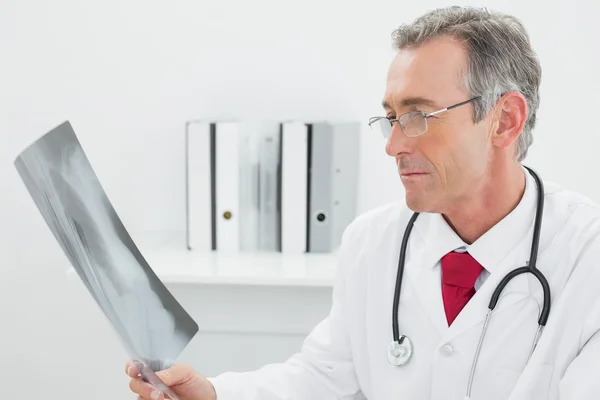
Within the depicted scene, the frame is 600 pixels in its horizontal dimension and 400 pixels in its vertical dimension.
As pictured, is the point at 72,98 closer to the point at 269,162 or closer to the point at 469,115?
the point at 269,162

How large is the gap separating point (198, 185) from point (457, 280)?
95cm

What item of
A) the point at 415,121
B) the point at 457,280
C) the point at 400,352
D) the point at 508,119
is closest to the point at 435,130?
the point at 415,121

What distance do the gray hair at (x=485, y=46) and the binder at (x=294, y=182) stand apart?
0.77 meters

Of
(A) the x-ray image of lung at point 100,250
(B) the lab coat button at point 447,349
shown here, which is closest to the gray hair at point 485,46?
(B) the lab coat button at point 447,349

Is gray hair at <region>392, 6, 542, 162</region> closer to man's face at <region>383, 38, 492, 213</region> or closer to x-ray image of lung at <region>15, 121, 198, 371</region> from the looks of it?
man's face at <region>383, 38, 492, 213</region>

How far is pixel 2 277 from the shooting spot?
8.11 ft

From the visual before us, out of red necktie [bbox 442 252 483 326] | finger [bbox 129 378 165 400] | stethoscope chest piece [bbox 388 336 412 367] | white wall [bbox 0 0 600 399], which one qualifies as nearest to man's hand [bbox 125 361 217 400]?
finger [bbox 129 378 165 400]

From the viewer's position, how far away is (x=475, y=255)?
1407 mm

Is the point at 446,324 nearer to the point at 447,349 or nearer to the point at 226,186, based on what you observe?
the point at 447,349

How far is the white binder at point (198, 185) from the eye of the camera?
216cm

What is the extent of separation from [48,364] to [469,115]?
1.67 m

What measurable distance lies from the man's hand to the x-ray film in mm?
14

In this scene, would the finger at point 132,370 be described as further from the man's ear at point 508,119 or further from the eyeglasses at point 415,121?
the man's ear at point 508,119

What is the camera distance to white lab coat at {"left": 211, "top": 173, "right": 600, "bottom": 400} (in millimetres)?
1299
